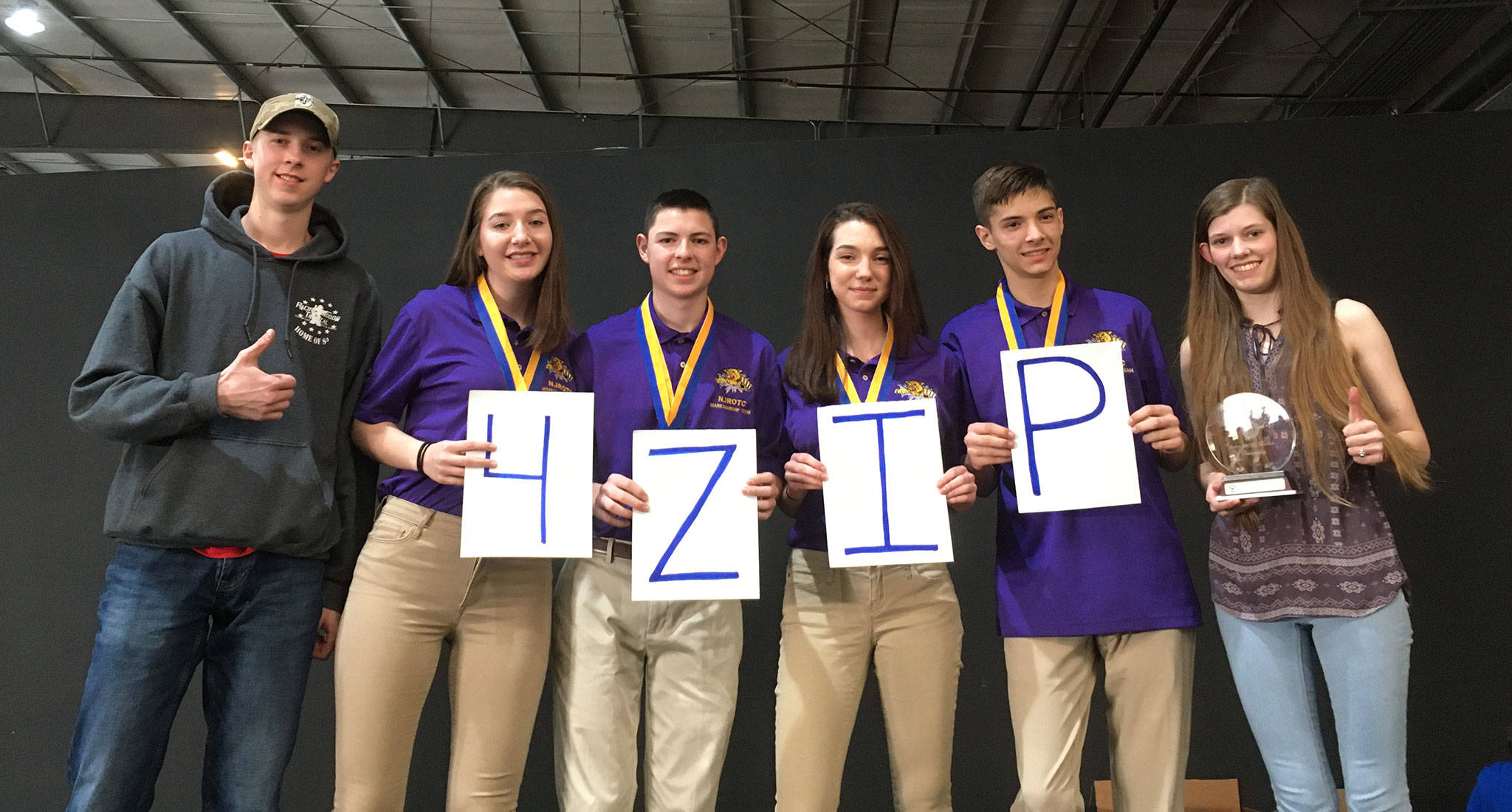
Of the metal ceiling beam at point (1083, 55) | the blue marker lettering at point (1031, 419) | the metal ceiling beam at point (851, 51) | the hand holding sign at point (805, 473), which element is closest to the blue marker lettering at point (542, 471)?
the hand holding sign at point (805, 473)

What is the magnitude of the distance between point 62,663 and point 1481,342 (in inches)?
224

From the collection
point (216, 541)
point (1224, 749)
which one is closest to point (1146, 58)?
point (1224, 749)

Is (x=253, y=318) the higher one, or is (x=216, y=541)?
(x=253, y=318)

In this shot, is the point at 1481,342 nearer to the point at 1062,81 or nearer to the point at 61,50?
the point at 1062,81

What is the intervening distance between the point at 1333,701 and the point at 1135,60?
17.9 ft

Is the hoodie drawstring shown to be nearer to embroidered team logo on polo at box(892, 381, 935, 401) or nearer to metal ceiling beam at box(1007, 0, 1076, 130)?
embroidered team logo on polo at box(892, 381, 935, 401)

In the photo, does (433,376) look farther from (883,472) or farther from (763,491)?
(883,472)

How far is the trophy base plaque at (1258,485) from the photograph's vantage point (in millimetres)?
1828

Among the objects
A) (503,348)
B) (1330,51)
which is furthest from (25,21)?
(1330,51)

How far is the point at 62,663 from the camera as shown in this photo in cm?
396

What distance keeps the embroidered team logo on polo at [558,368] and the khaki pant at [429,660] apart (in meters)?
0.38

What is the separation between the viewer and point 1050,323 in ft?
7.02

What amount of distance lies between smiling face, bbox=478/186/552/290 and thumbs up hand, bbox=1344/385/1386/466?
1.62m

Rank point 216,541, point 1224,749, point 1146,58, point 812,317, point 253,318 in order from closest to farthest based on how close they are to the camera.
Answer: point 216,541 < point 253,318 < point 812,317 < point 1224,749 < point 1146,58
